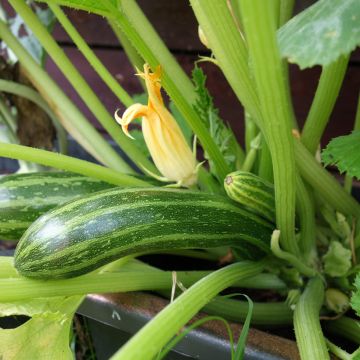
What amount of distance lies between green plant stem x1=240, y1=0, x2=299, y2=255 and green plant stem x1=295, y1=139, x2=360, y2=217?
9 cm

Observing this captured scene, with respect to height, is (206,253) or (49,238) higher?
(49,238)

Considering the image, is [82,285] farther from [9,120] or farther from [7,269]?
[9,120]

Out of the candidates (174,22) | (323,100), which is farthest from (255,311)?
(174,22)

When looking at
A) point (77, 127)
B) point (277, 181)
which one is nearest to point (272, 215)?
point (277, 181)

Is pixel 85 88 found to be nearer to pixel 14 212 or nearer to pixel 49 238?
pixel 14 212

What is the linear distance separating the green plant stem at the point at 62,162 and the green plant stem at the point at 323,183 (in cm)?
24

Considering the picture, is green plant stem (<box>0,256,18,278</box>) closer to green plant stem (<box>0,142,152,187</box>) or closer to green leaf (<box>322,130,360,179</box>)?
green plant stem (<box>0,142,152,187</box>)

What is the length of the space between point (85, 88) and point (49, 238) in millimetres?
368

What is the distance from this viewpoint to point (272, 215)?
780mm

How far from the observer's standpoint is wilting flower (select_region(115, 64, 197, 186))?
696 mm

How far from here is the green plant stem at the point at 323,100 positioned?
0.73m

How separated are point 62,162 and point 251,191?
25 centimetres

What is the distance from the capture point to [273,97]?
18.8 inches

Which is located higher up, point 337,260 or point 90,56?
point 90,56
